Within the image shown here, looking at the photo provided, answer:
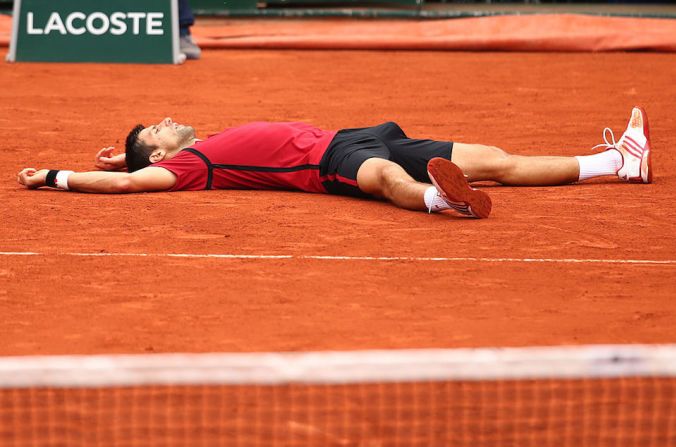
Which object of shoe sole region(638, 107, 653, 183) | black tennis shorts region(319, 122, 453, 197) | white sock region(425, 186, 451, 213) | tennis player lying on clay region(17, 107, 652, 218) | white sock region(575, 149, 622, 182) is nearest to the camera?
white sock region(425, 186, 451, 213)

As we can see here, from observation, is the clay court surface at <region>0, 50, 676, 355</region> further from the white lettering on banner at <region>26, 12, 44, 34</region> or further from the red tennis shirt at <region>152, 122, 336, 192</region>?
the white lettering on banner at <region>26, 12, 44, 34</region>

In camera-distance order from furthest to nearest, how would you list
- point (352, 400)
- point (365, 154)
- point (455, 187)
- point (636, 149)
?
point (636, 149) < point (365, 154) < point (455, 187) < point (352, 400)

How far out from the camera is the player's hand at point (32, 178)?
7707 mm

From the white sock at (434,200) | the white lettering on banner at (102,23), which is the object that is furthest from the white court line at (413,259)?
the white lettering on banner at (102,23)

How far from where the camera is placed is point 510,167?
7715 millimetres

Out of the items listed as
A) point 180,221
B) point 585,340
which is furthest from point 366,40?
point 585,340

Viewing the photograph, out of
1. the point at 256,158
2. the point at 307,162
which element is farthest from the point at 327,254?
the point at 256,158

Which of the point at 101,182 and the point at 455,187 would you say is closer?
the point at 455,187

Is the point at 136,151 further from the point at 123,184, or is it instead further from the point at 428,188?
the point at 428,188

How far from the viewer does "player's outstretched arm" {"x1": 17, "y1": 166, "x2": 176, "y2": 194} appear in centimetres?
755

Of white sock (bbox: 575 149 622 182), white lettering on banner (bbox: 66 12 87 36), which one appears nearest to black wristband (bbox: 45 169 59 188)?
white sock (bbox: 575 149 622 182)

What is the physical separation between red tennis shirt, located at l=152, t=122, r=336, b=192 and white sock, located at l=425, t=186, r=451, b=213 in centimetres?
92

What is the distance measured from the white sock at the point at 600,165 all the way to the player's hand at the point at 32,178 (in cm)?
344

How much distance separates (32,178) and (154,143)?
0.81 meters
